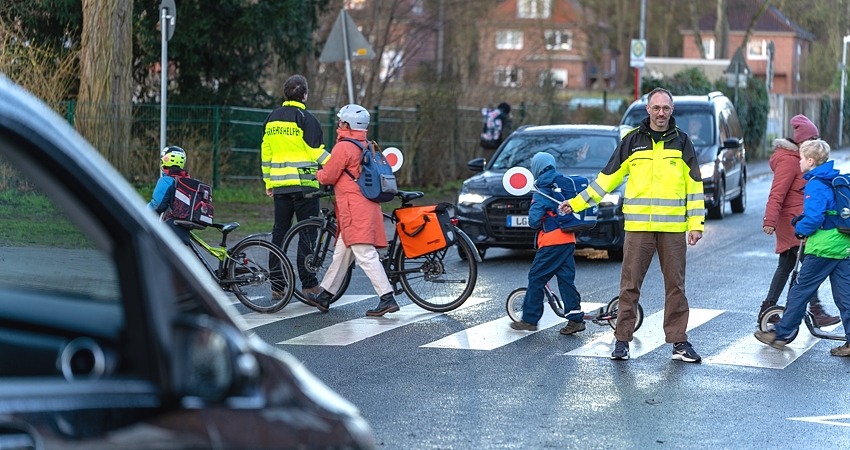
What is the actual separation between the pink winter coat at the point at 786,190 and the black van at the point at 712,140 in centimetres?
1077

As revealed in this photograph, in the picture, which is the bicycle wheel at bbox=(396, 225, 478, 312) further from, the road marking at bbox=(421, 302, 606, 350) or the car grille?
the car grille

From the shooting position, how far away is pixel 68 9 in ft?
77.8

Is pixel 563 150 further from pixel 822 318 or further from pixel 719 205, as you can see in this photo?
pixel 822 318

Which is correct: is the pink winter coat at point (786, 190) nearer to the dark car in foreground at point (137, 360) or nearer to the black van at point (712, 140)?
the dark car in foreground at point (137, 360)

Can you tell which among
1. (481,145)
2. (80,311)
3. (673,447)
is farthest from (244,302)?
(481,145)

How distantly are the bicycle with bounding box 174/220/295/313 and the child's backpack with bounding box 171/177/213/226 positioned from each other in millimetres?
213

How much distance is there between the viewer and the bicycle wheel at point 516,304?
10.8m

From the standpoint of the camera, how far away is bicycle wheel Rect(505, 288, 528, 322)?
1076 cm

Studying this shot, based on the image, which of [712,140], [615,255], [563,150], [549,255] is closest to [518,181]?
[549,255]

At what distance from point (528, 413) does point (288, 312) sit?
175 inches

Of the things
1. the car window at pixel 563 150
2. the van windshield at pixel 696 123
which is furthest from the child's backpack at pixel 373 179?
the van windshield at pixel 696 123

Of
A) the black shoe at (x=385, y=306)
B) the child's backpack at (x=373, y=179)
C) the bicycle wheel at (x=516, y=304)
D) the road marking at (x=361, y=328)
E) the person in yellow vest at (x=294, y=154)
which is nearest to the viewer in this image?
the road marking at (x=361, y=328)

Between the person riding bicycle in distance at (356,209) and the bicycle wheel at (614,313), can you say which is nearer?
the bicycle wheel at (614,313)

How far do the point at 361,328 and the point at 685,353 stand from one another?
264 cm
